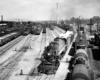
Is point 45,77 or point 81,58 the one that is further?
point 45,77

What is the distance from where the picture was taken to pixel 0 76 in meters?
20.5

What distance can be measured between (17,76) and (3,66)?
19.2 feet

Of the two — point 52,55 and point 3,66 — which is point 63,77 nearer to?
point 52,55

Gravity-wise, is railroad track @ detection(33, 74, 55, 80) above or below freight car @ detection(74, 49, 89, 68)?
below

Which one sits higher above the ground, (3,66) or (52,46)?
(52,46)

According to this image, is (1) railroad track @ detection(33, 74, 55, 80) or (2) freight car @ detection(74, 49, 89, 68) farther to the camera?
(1) railroad track @ detection(33, 74, 55, 80)

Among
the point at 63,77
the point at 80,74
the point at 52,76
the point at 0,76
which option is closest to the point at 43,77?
the point at 52,76

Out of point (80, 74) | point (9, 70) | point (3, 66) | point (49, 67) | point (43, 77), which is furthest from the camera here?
point (3, 66)

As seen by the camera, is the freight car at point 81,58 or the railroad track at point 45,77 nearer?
the freight car at point 81,58

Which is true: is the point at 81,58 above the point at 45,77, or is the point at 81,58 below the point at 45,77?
above

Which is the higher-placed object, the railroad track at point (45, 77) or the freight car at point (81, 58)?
the freight car at point (81, 58)

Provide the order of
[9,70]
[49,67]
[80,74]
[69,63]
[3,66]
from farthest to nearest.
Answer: [69,63], [3,66], [9,70], [49,67], [80,74]

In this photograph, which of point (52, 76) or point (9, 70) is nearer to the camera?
point (52, 76)

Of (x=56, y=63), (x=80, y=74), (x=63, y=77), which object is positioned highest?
(x=80, y=74)
